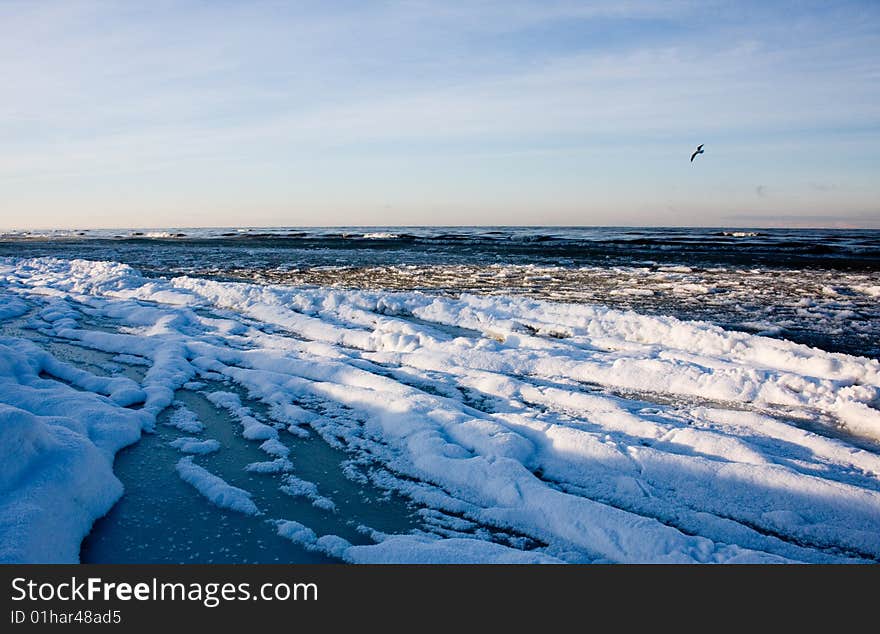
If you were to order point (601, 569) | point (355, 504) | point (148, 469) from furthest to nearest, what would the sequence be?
point (148, 469) < point (355, 504) < point (601, 569)

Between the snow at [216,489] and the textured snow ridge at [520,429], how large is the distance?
→ 0.02m

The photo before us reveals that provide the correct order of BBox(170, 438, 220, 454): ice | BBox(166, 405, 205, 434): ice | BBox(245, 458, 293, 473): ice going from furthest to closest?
BBox(166, 405, 205, 434): ice < BBox(170, 438, 220, 454): ice < BBox(245, 458, 293, 473): ice

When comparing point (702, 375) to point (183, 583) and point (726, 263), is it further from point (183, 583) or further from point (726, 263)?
point (726, 263)

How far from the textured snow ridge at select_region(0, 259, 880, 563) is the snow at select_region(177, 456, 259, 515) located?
0.7 inches

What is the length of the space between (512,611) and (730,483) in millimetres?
2355

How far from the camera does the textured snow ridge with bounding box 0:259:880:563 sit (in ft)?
11.7

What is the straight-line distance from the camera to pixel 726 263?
23.6 m

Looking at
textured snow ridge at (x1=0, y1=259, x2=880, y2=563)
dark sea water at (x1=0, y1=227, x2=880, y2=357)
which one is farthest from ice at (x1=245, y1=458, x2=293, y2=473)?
dark sea water at (x1=0, y1=227, x2=880, y2=357)

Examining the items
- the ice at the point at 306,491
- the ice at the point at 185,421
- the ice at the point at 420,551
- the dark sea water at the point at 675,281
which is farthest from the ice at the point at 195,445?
the dark sea water at the point at 675,281

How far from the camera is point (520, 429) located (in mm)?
5230

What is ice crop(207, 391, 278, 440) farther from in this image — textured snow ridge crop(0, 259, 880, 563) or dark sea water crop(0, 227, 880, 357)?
dark sea water crop(0, 227, 880, 357)

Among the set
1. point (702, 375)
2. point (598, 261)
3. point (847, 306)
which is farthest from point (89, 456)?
point (598, 261)

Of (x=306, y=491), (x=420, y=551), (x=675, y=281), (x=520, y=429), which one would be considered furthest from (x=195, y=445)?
(x=675, y=281)

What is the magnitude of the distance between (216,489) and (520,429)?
107 inches
